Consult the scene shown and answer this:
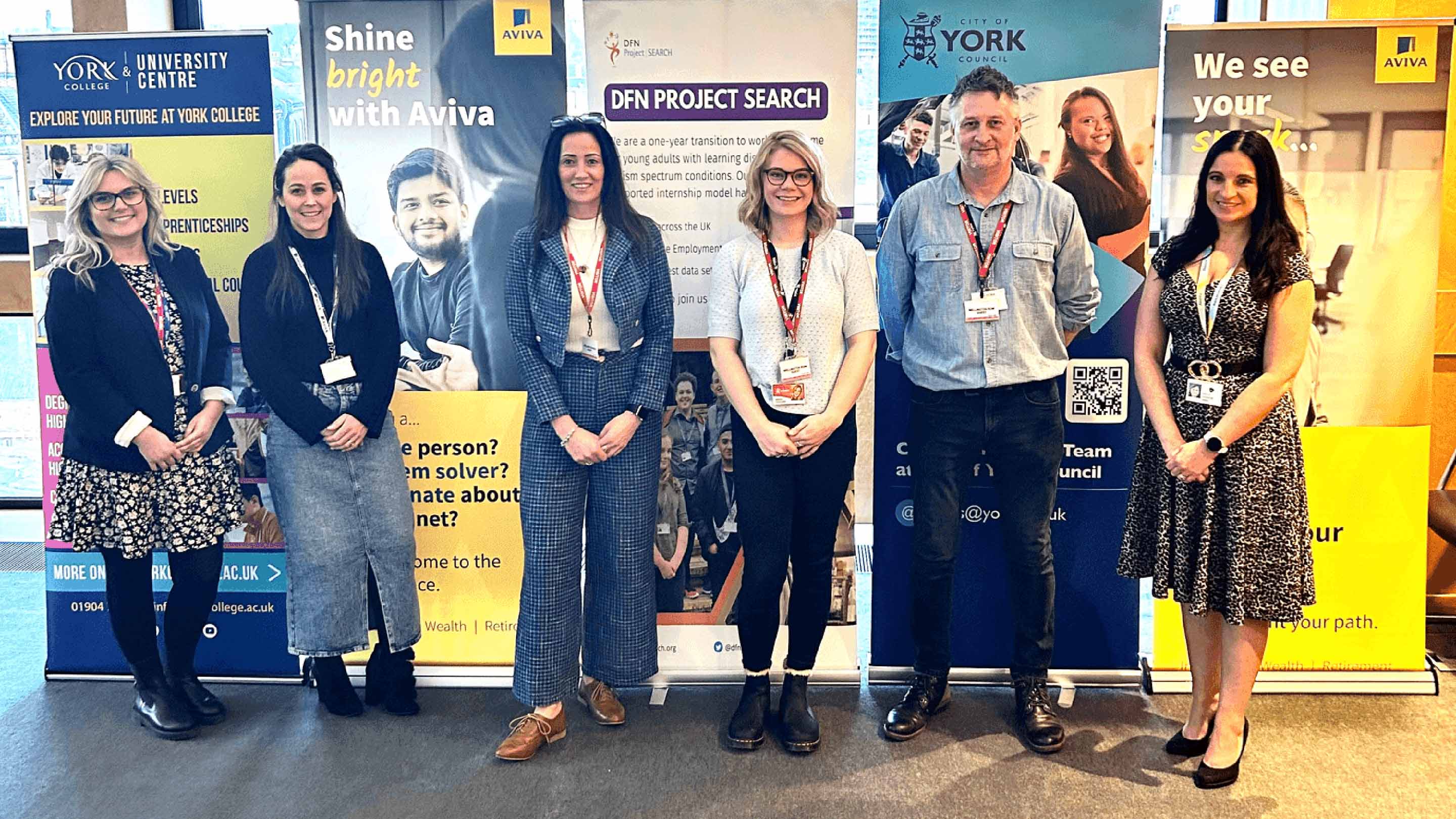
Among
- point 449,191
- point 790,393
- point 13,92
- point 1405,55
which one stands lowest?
point 790,393

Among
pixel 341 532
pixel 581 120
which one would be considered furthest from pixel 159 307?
pixel 581 120

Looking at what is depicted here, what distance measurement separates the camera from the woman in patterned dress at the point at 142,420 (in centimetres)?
282

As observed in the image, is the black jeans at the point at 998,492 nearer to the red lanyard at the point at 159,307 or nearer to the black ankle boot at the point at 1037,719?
the black ankle boot at the point at 1037,719

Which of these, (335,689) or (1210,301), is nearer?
(1210,301)

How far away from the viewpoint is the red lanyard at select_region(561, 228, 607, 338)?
2.80 meters

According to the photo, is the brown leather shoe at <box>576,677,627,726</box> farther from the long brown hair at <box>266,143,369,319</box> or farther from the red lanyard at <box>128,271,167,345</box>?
the red lanyard at <box>128,271,167,345</box>

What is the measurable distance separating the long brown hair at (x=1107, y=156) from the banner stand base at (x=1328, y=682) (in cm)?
155

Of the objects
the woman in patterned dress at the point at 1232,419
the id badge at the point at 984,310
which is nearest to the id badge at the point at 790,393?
the id badge at the point at 984,310

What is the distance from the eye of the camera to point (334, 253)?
9.68 feet

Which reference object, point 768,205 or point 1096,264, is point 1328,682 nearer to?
point 1096,264

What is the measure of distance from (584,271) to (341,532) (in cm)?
108

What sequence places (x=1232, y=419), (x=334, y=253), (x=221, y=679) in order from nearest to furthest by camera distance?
(x=1232, y=419) → (x=334, y=253) → (x=221, y=679)

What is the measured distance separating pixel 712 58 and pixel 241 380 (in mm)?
1834

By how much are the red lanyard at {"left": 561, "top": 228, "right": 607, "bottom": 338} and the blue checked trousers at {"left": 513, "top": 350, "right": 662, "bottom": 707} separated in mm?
146
